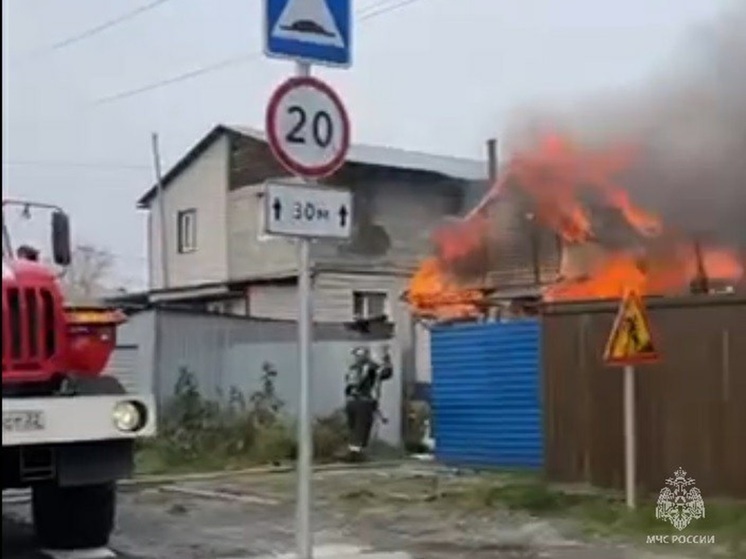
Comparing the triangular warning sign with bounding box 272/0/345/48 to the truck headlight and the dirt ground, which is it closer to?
the truck headlight

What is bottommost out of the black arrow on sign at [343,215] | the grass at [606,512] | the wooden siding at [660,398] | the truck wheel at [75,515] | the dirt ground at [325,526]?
the dirt ground at [325,526]

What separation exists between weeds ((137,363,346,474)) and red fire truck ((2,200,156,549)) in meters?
8.20

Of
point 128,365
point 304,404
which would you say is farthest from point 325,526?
point 128,365

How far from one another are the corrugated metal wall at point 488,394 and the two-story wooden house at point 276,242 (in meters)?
13.1

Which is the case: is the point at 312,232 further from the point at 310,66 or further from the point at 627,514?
the point at 627,514

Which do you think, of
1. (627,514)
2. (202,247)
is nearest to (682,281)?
(627,514)

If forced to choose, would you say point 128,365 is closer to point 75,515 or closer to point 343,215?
point 75,515

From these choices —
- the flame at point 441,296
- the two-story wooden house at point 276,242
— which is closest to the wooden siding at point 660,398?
the flame at point 441,296

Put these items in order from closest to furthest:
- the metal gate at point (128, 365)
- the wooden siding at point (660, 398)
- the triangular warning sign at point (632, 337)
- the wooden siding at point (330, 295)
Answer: the triangular warning sign at point (632, 337)
the wooden siding at point (660, 398)
the metal gate at point (128, 365)
the wooden siding at point (330, 295)

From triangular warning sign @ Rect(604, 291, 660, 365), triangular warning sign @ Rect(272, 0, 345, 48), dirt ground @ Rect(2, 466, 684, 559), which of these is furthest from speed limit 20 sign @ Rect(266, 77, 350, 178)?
triangular warning sign @ Rect(604, 291, 660, 365)

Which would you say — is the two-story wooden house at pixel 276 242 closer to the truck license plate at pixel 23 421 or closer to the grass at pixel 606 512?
the grass at pixel 606 512

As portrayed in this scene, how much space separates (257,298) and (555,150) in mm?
13868

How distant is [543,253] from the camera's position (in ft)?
73.7

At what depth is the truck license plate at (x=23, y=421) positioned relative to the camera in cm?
759
